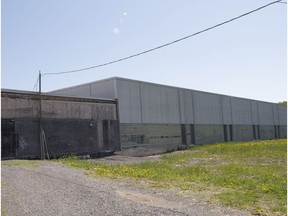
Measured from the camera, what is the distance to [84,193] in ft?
30.3

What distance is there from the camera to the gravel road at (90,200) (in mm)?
7206

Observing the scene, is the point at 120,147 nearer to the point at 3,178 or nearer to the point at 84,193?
the point at 3,178

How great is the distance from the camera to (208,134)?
43.8 metres

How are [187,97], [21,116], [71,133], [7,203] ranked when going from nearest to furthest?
[7,203] → [21,116] → [71,133] → [187,97]

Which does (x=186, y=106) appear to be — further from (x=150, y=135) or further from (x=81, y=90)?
(x=81, y=90)

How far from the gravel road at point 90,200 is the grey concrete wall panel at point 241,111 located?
42027 millimetres

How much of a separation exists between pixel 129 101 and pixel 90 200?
23372 mm

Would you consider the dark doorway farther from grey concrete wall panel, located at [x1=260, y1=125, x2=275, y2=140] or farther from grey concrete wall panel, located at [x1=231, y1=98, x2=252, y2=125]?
grey concrete wall panel, located at [x1=260, y1=125, x2=275, y2=140]

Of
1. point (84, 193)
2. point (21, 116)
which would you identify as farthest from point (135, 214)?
point (21, 116)

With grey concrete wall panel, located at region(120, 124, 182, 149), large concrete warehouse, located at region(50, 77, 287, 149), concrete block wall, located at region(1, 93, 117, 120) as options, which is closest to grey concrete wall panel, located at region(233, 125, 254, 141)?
large concrete warehouse, located at region(50, 77, 287, 149)

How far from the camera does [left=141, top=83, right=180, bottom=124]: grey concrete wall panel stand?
1318 inches

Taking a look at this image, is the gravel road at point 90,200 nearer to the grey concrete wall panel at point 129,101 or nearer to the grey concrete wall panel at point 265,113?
the grey concrete wall panel at point 129,101

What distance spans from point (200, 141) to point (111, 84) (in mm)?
16805

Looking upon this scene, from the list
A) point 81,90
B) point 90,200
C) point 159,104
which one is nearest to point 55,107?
point 81,90
